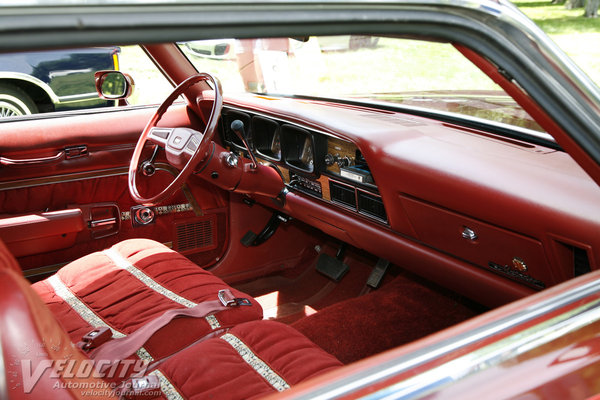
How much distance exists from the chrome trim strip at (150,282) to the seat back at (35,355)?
0.86 metres

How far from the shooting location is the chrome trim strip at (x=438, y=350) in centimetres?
69

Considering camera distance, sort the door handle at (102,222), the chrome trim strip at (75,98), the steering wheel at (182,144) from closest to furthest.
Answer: the steering wheel at (182,144) < the door handle at (102,222) < the chrome trim strip at (75,98)

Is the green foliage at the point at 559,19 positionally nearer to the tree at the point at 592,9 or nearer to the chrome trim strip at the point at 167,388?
the tree at the point at 592,9

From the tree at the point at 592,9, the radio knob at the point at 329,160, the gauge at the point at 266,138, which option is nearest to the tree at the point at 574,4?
the tree at the point at 592,9

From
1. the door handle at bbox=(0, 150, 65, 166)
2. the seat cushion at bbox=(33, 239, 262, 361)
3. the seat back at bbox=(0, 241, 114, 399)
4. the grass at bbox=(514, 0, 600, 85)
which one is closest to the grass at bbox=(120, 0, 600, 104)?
the door handle at bbox=(0, 150, 65, 166)

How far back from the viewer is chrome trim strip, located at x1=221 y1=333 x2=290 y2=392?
1467mm

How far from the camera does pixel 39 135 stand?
263 centimetres

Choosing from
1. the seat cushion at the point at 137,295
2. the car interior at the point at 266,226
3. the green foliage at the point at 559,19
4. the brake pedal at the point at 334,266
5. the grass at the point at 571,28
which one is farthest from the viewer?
the green foliage at the point at 559,19

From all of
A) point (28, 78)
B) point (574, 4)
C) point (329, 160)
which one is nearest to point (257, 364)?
point (329, 160)

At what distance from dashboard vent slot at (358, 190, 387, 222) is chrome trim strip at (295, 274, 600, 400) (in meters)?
1.46

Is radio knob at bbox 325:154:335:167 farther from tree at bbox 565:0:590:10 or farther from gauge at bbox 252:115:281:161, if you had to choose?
tree at bbox 565:0:590:10

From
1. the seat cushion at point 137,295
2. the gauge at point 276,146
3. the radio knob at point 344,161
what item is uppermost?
the radio knob at point 344,161

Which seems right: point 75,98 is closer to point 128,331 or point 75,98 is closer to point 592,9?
point 128,331

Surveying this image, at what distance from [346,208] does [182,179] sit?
2.52 feet
